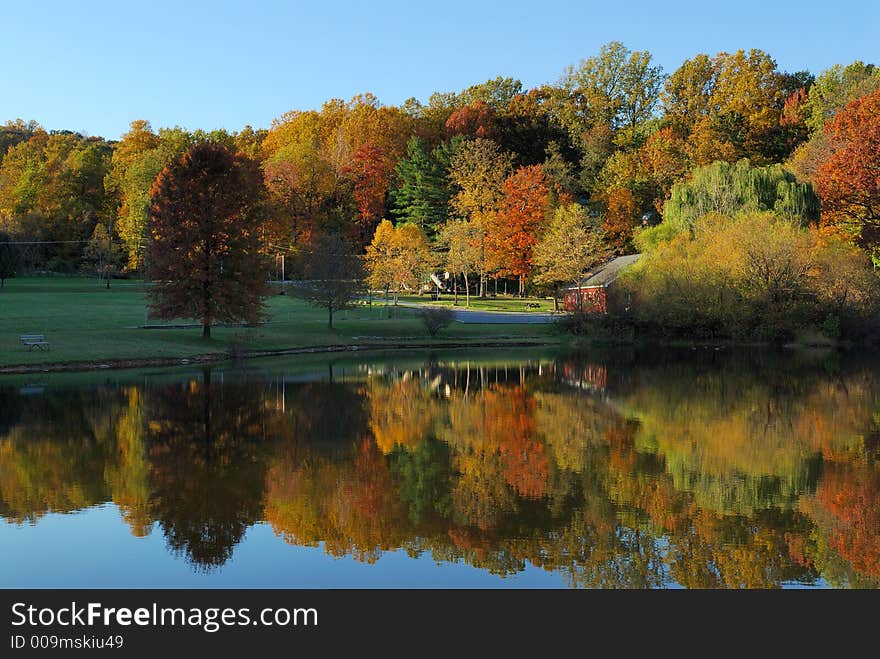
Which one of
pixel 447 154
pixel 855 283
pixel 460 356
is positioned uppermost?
pixel 447 154

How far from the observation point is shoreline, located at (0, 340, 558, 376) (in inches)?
1423

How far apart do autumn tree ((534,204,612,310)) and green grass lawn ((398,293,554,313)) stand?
2.53 metres

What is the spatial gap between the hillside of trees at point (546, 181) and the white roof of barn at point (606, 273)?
1.19 metres

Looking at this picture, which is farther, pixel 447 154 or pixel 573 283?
pixel 447 154

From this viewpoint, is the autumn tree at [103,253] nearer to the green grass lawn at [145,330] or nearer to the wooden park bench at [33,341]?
the green grass lawn at [145,330]

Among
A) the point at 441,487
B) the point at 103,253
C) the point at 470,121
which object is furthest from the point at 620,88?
the point at 441,487

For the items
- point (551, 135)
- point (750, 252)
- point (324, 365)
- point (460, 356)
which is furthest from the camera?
point (551, 135)

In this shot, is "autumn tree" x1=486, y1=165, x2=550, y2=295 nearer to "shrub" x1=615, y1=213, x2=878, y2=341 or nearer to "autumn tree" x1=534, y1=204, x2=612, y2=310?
"autumn tree" x1=534, y1=204, x2=612, y2=310

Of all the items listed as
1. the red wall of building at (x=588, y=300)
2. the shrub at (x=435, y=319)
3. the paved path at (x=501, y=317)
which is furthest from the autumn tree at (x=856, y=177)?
the shrub at (x=435, y=319)

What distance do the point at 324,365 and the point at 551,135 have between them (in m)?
72.2

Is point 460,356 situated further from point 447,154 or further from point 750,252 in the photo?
point 447,154

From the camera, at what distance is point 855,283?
48594 mm

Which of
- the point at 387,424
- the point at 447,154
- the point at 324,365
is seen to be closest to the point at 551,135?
the point at 447,154

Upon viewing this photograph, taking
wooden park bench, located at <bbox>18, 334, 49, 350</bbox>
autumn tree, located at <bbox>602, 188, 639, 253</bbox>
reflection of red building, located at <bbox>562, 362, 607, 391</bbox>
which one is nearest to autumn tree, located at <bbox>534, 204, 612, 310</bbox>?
autumn tree, located at <bbox>602, 188, 639, 253</bbox>
